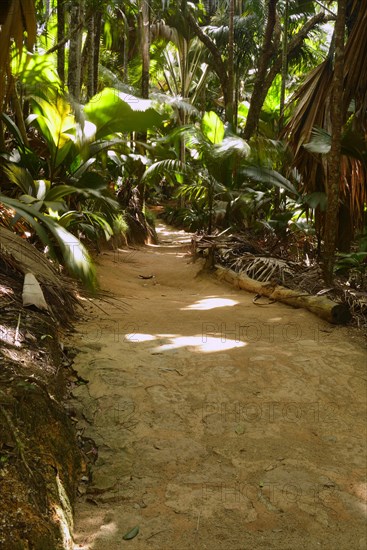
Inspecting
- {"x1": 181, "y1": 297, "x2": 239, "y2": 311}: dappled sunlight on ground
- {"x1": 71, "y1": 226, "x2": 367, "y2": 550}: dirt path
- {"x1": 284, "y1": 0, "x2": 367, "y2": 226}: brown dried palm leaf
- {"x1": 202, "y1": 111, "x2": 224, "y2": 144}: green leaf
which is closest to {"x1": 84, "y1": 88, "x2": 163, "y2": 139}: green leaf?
{"x1": 284, "y1": 0, "x2": 367, "y2": 226}: brown dried palm leaf

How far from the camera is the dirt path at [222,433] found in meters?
2.01

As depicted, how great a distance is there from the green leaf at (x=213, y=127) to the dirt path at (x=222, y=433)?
6.17 meters

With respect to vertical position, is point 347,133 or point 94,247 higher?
point 347,133

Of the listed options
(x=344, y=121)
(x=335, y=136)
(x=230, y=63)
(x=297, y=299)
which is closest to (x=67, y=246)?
(x=297, y=299)

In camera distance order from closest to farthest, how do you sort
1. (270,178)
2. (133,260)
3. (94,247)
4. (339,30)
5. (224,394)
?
(224,394) → (339,30) → (270,178) → (94,247) → (133,260)

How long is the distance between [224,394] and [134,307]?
7.16 feet

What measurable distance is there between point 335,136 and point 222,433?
11.6 feet

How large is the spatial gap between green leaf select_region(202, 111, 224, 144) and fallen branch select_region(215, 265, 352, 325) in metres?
3.89

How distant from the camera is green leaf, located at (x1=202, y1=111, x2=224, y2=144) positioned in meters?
9.88

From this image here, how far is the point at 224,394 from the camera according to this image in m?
3.06

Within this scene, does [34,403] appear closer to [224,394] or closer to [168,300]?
[224,394]

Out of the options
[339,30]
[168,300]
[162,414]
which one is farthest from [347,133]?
[162,414]

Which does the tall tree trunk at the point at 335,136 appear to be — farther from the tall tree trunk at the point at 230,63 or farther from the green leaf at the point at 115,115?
the tall tree trunk at the point at 230,63

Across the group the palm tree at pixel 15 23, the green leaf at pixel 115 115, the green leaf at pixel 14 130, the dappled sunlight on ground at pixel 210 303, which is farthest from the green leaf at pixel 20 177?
the palm tree at pixel 15 23
